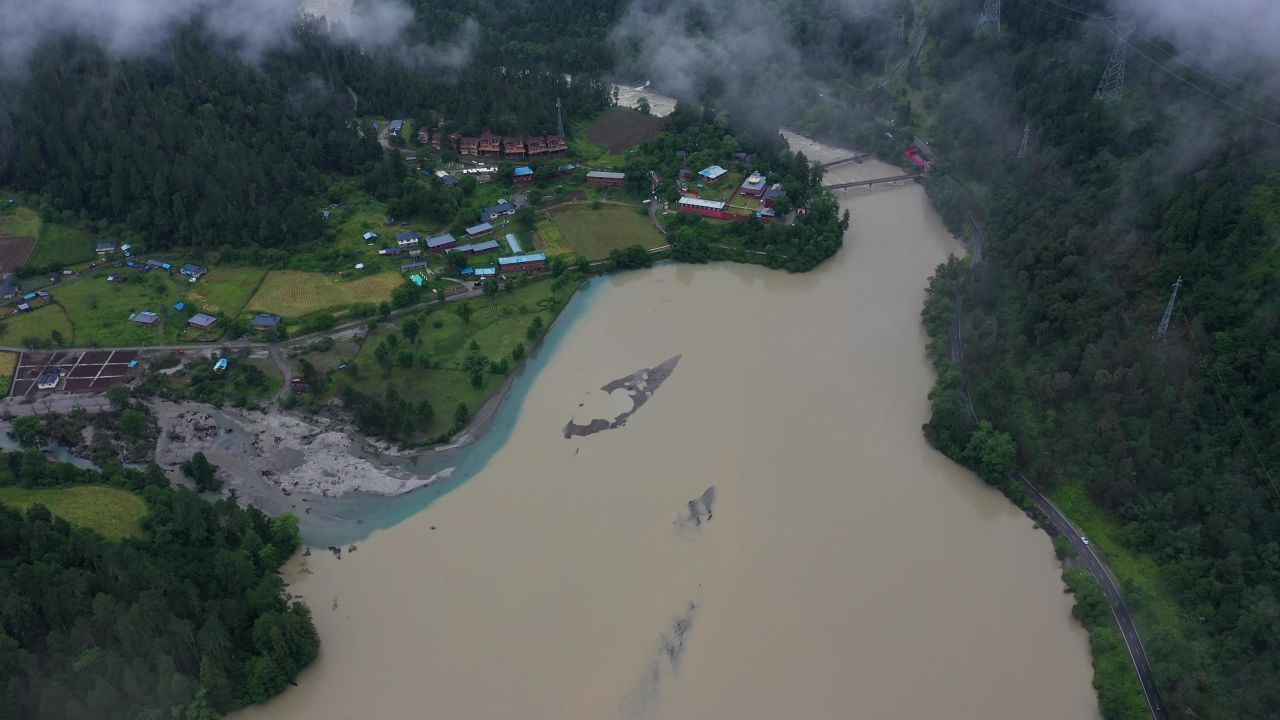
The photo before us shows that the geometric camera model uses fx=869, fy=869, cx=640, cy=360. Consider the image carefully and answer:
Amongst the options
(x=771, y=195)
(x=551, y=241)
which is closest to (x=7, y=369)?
(x=551, y=241)

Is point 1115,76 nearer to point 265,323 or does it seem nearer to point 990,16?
point 990,16

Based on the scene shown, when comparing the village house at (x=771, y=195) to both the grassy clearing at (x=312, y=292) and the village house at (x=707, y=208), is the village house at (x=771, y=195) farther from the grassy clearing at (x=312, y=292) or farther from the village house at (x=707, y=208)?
the grassy clearing at (x=312, y=292)

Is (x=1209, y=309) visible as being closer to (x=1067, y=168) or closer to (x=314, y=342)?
(x=1067, y=168)

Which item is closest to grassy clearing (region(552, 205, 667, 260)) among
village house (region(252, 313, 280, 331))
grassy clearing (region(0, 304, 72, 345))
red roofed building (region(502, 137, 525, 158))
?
red roofed building (region(502, 137, 525, 158))

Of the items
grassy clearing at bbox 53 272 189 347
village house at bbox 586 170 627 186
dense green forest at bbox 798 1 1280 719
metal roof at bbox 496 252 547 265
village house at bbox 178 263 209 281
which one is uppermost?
dense green forest at bbox 798 1 1280 719

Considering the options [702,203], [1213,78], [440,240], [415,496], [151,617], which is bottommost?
[415,496]

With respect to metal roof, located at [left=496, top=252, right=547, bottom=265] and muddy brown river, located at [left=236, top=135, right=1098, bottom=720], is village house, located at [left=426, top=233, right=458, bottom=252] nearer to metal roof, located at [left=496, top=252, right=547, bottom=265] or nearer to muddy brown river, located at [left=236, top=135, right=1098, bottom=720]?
metal roof, located at [left=496, top=252, right=547, bottom=265]
